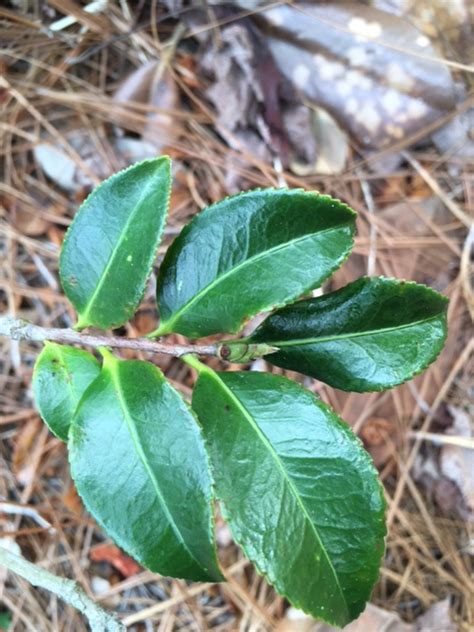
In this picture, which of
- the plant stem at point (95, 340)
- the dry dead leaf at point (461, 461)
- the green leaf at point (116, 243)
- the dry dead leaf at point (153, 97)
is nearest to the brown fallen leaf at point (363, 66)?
the dry dead leaf at point (153, 97)

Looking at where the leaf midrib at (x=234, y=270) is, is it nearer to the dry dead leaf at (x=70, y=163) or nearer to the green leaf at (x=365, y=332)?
the green leaf at (x=365, y=332)

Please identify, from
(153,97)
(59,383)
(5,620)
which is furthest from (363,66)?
(5,620)

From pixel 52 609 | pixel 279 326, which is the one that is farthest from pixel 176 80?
pixel 52 609

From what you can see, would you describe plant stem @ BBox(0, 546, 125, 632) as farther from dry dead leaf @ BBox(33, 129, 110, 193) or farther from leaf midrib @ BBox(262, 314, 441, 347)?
dry dead leaf @ BBox(33, 129, 110, 193)

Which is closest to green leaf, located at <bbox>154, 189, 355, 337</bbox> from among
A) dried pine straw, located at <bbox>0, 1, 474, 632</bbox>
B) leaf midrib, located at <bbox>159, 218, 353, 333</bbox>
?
leaf midrib, located at <bbox>159, 218, 353, 333</bbox>

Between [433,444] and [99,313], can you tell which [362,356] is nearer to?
[99,313]

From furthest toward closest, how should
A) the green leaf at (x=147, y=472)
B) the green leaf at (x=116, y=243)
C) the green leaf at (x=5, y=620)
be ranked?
1. the green leaf at (x=5, y=620)
2. the green leaf at (x=116, y=243)
3. the green leaf at (x=147, y=472)

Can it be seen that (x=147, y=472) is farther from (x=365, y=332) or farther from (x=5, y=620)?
(x=5, y=620)
